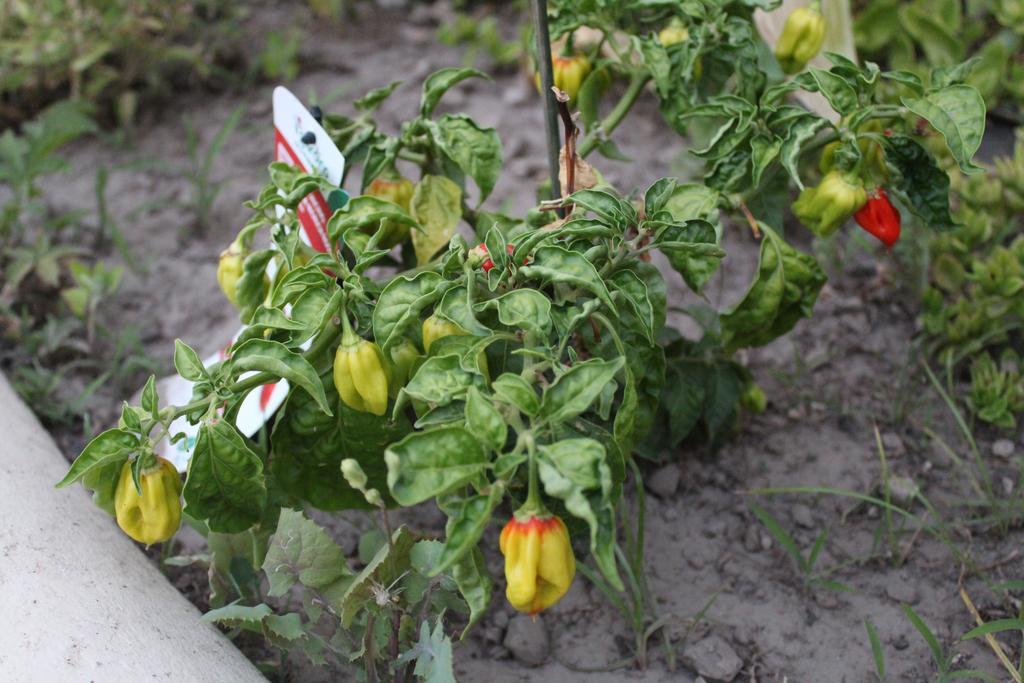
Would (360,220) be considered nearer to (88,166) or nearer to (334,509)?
(334,509)

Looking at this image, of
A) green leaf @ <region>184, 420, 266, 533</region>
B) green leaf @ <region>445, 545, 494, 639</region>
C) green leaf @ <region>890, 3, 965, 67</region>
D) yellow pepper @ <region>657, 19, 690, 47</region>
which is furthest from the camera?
green leaf @ <region>890, 3, 965, 67</region>

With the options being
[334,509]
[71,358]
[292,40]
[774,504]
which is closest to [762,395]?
[774,504]

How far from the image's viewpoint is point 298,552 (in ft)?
4.54

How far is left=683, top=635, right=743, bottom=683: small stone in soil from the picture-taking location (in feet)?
4.91

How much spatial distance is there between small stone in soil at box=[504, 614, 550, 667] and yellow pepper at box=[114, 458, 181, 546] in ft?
1.74

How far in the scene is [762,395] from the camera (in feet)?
6.04

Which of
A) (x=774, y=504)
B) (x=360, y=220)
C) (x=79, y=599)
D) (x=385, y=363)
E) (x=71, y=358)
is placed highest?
(x=360, y=220)

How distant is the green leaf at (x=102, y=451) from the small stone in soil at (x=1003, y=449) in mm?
1389

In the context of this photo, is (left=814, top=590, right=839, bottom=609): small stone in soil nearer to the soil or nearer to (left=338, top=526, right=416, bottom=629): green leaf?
the soil

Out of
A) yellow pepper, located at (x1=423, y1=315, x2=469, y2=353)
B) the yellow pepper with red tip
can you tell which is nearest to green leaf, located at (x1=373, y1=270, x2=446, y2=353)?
yellow pepper, located at (x1=423, y1=315, x2=469, y2=353)

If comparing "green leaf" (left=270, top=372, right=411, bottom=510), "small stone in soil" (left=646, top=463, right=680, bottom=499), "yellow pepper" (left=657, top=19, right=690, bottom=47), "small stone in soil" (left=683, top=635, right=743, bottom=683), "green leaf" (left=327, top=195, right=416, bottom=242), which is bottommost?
"small stone in soil" (left=683, top=635, right=743, bottom=683)

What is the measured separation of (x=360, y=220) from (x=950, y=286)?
4.15ft

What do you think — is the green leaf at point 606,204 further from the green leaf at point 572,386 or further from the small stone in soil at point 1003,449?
the small stone in soil at point 1003,449

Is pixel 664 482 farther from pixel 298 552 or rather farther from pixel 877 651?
pixel 298 552
